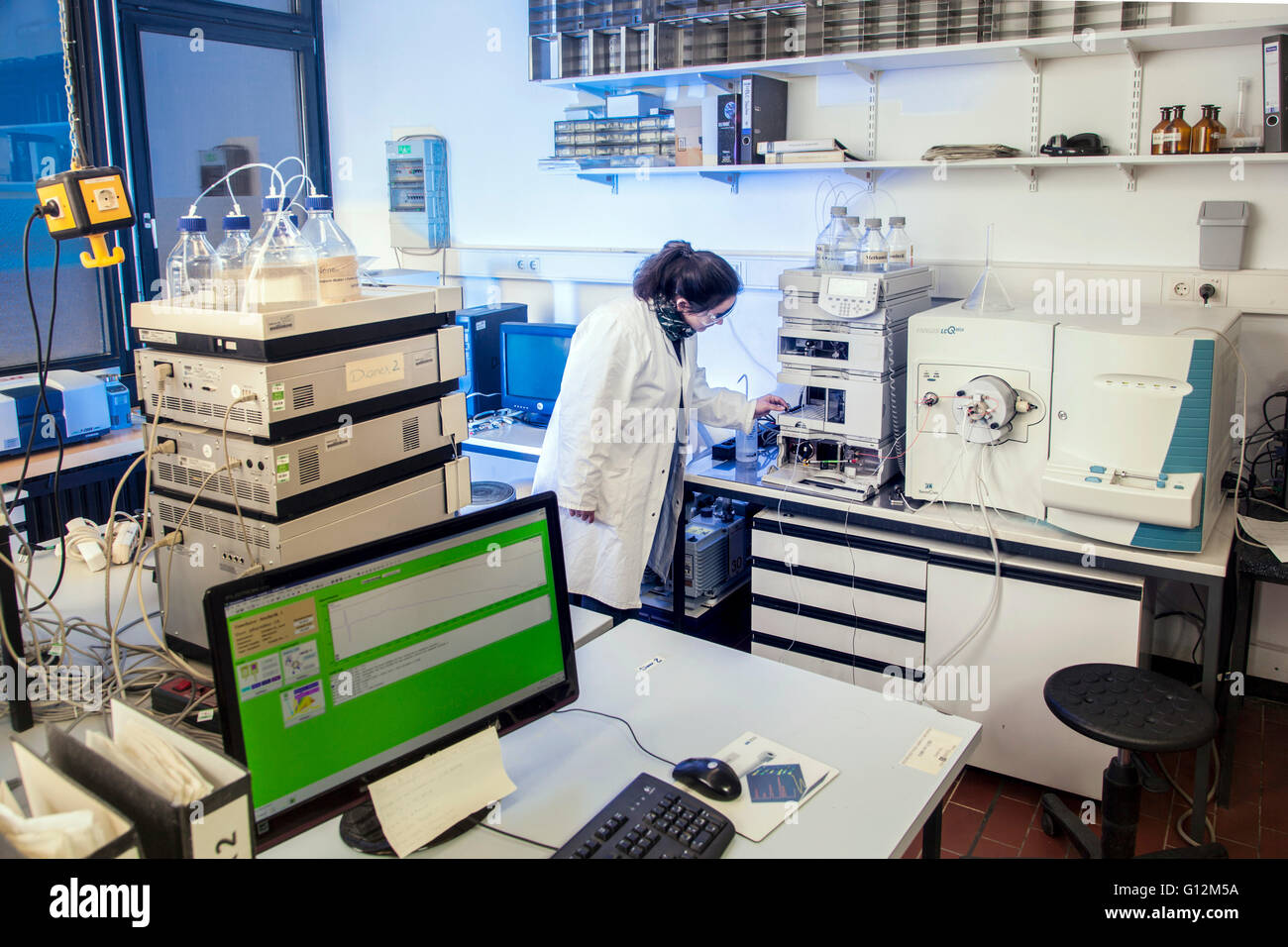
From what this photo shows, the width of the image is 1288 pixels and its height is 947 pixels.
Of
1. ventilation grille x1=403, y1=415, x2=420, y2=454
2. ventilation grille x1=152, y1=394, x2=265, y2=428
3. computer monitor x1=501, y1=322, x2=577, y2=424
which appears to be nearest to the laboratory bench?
computer monitor x1=501, y1=322, x2=577, y2=424

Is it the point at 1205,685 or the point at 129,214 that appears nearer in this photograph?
the point at 129,214

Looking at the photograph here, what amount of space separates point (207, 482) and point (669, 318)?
1399 mm

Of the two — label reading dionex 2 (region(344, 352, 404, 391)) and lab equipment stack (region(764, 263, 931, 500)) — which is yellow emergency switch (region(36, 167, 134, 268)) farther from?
lab equipment stack (region(764, 263, 931, 500))

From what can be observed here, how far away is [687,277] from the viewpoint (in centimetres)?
264

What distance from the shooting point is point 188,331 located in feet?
5.26

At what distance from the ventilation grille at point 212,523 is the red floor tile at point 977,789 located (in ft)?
6.08

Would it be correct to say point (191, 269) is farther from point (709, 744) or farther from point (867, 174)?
point (867, 174)

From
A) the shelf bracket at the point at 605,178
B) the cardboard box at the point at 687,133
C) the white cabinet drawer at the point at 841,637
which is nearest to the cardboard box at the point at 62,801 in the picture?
the white cabinet drawer at the point at 841,637

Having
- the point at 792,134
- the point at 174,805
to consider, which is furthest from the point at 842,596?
the point at 174,805

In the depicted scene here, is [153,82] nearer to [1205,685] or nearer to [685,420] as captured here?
[685,420]

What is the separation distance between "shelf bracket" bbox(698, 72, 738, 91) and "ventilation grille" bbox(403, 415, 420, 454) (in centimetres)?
204

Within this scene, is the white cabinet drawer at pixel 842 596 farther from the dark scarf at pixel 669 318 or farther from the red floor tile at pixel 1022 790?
the dark scarf at pixel 669 318
